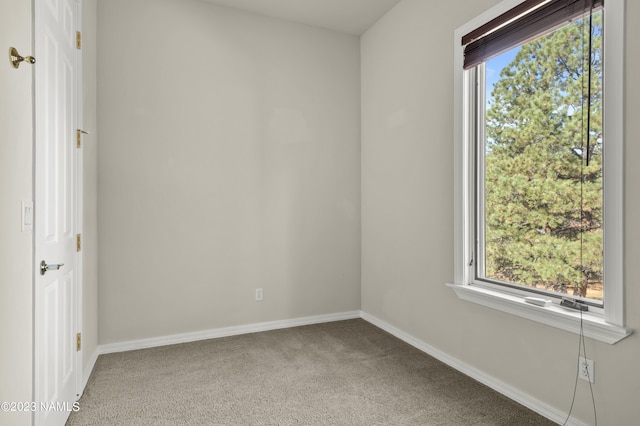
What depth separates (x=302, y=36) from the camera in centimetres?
362

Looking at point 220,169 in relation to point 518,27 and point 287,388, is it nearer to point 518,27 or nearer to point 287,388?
point 287,388

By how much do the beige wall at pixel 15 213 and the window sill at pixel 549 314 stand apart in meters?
2.33

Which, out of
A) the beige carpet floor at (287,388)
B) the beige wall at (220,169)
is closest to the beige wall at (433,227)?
the beige carpet floor at (287,388)

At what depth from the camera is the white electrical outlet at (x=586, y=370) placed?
1.79 meters

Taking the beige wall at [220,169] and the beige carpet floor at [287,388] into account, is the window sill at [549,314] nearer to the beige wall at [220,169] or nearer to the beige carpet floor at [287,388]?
the beige carpet floor at [287,388]

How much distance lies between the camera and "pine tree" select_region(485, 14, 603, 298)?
6.09ft

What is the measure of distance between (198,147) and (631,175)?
2927mm

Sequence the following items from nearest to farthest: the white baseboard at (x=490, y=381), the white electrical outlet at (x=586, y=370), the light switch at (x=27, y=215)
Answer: the light switch at (x=27, y=215), the white electrical outlet at (x=586, y=370), the white baseboard at (x=490, y=381)

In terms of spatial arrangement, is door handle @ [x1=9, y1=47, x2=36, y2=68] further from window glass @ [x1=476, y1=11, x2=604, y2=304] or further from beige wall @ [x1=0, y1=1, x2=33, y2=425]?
window glass @ [x1=476, y1=11, x2=604, y2=304]

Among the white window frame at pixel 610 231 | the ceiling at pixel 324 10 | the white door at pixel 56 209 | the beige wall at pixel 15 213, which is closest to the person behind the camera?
the beige wall at pixel 15 213

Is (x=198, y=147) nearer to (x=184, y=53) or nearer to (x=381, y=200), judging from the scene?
(x=184, y=53)

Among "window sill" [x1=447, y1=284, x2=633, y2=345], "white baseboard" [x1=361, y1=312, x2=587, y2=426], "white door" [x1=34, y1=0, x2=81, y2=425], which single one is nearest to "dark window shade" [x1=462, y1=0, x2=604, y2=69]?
"window sill" [x1=447, y1=284, x2=633, y2=345]

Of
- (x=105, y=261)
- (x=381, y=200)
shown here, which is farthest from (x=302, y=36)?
(x=105, y=261)

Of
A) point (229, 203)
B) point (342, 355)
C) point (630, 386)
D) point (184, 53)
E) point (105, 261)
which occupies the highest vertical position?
point (184, 53)
